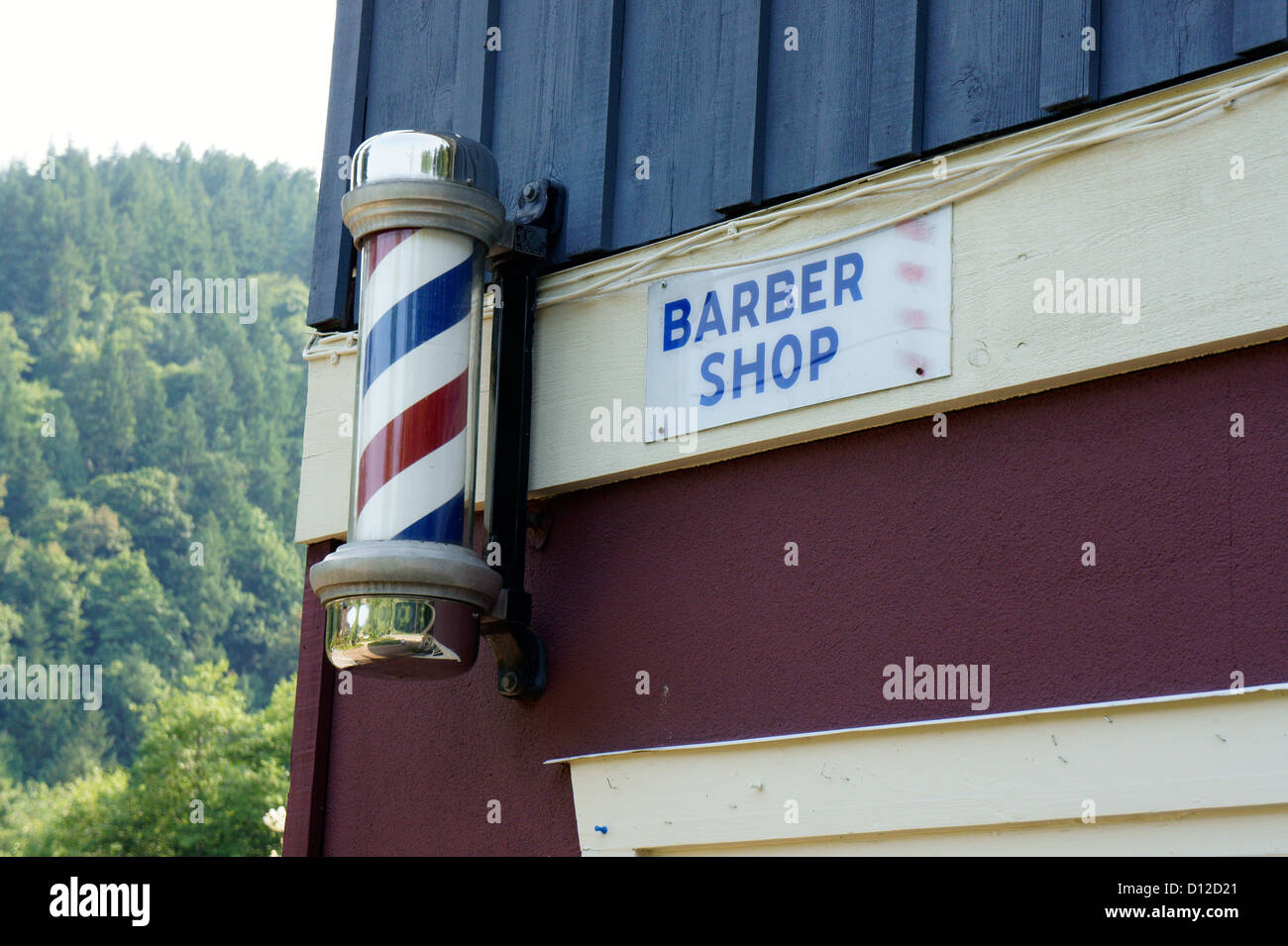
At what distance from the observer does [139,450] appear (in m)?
68.9

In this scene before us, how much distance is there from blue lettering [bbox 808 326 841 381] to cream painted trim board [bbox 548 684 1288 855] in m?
0.76

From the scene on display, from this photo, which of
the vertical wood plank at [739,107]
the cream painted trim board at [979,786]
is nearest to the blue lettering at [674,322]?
the vertical wood plank at [739,107]

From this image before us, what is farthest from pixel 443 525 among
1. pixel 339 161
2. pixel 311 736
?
pixel 339 161

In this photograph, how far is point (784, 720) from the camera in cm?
→ 329

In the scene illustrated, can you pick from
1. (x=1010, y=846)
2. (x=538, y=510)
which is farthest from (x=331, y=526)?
(x=1010, y=846)

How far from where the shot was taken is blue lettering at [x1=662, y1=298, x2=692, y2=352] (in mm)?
3641

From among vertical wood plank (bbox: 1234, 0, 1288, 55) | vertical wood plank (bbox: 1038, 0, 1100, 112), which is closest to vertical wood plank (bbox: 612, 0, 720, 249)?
vertical wood plank (bbox: 1038, 0, 1100, 112)

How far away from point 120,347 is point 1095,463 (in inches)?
2846

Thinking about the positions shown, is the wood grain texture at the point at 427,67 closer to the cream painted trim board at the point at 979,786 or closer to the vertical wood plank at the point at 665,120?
the vertical wood plank at the point at 665,120

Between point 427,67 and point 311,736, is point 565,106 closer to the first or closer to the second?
point 427,67

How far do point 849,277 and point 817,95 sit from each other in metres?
0.47

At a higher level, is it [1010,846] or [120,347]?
[120,347]
